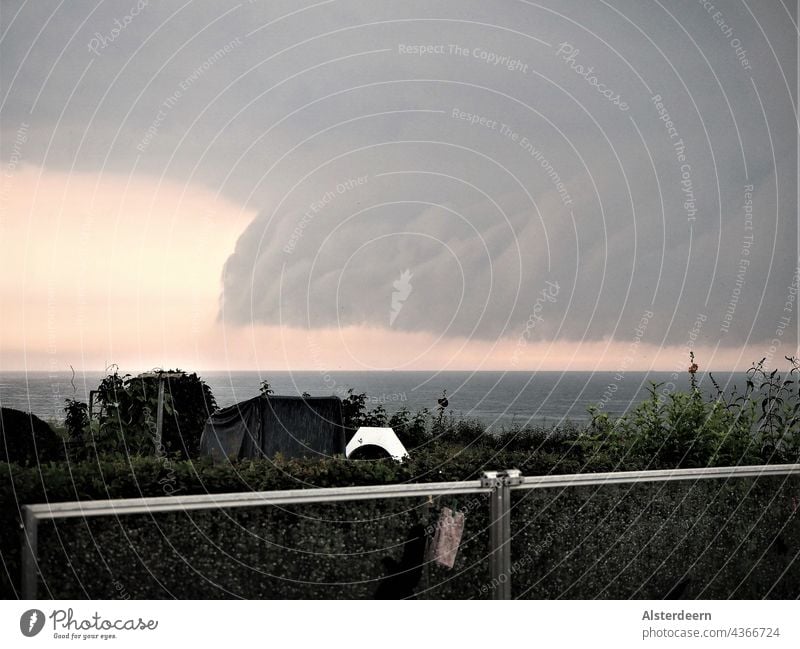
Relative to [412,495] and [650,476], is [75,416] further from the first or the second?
[650,476]

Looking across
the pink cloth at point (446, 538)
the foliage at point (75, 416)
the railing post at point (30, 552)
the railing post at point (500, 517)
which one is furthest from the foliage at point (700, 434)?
the foliage at point (75, 416)

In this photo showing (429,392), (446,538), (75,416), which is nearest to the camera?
(446,538)

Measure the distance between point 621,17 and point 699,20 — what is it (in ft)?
3.57

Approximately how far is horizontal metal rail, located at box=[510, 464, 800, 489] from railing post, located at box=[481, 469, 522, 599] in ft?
0.20

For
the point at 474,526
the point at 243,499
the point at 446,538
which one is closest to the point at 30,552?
the point at 243,499

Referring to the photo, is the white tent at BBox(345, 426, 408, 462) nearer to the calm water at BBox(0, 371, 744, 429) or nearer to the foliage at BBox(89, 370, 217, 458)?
the foliage at BBox(89, 370, 217, 458)

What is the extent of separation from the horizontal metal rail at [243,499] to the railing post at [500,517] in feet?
0.19

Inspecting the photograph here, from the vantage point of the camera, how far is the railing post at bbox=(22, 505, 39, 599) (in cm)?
369

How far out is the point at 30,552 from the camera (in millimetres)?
3740

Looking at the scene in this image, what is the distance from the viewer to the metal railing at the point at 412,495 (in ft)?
12.3

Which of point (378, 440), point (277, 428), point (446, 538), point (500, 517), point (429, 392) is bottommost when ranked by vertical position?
point (446, 538)

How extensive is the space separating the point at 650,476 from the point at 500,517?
1.11m

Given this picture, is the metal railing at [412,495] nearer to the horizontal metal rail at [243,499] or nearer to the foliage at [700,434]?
the horizontal metal rail at [243,499]
